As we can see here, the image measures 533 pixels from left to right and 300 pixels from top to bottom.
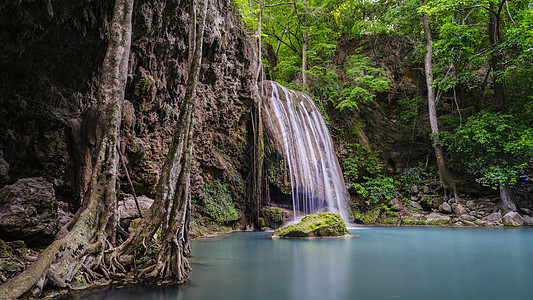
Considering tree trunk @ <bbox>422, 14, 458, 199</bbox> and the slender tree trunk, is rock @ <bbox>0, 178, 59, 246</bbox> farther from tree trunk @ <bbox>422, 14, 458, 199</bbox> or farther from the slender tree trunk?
the slender tree trunk

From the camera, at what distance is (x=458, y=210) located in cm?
1237

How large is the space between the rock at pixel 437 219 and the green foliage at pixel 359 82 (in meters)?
6.25

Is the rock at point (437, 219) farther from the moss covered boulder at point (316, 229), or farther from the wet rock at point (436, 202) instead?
the moss covered boulder at point (316, 229)

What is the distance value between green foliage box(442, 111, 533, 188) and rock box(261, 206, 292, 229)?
7.66 meters

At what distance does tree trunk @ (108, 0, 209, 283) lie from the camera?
377 centimetres

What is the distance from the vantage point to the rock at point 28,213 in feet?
12.5

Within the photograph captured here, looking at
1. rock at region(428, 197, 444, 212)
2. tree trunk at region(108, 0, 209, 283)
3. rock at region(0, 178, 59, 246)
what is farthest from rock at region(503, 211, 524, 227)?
rock at region(0, 178, 59, 246)

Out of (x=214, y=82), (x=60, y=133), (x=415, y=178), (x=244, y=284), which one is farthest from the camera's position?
(x=415, y=178)

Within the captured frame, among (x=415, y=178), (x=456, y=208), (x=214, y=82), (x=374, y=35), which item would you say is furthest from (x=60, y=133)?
(x=374, y=35)

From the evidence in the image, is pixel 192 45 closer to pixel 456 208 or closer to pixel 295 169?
pixel 295 169

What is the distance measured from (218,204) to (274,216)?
2.07 meters

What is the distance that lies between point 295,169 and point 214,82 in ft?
14.4

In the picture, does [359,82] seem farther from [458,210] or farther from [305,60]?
[458,210]

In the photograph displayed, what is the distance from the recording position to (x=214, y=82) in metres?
10.7
